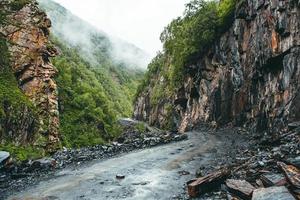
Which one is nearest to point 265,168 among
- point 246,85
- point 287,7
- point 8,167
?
point 8,167

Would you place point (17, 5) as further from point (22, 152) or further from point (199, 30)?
point (199, 30)

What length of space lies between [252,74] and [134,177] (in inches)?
1111

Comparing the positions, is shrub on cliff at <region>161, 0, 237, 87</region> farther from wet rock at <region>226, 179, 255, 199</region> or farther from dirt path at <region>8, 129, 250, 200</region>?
wet rock at <region>226, 179, 255, 199</region>

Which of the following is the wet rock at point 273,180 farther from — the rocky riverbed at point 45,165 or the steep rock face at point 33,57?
the steep rock face at point 33,57

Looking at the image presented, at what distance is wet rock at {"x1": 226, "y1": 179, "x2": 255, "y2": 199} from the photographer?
13594 millimetres

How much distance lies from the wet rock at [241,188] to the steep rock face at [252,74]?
658 inches

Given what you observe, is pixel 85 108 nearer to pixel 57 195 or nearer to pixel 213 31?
pixel 213 31

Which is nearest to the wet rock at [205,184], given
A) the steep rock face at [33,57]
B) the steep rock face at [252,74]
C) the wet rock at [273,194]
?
the wet rock at [273,194]

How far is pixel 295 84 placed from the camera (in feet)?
104

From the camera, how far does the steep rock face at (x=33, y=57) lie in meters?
42.3

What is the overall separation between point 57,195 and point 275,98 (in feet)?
82.8

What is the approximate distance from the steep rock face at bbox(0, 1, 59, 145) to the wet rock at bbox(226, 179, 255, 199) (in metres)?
28.5

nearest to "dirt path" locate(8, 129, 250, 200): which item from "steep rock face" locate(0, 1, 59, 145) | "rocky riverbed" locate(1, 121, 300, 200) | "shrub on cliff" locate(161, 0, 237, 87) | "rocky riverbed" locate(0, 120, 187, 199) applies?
"rocky riverbed" locate(1, 121, 300, 200)

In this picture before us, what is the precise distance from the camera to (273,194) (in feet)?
39.9
